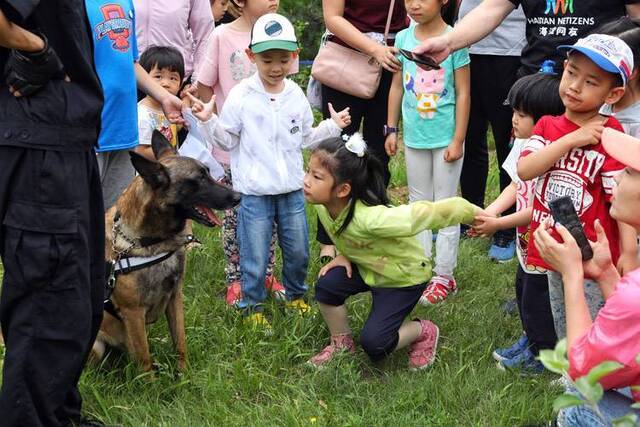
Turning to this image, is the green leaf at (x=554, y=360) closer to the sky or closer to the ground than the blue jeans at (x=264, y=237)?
closer to the sky

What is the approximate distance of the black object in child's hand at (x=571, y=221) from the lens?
3066mm

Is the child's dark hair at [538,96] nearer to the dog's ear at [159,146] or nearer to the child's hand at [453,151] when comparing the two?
the child's hand at [453,151]

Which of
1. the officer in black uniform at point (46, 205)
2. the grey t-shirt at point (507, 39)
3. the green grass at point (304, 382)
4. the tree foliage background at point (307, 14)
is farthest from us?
the tree foliage background at point (307, 14)

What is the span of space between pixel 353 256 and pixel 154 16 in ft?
7.83

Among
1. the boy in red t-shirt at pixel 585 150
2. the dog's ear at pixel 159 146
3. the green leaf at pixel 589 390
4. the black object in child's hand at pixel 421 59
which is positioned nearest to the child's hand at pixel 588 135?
the boy in red t-shirt at pixel 585 150

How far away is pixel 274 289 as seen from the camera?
5.24 m

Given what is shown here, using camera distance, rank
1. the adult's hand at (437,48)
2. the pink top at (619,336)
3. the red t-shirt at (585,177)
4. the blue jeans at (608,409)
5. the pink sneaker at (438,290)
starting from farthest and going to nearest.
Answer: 1. the pink sneaker at (438,290)
2. the adult's hand at (437,48)
3. the red t-shirt at (585,177)
4. the blue jeans at (608,409)
5. the pink top at (619,336)

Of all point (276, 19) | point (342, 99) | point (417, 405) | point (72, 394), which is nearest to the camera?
point (72, 394)

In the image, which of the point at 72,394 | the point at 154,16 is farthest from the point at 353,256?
the point at 154,16

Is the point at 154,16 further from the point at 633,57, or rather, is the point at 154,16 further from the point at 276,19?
the point at 633,57

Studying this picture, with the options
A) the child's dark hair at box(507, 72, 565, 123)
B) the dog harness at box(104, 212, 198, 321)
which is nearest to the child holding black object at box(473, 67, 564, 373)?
the child's dark hair at box(507, 72, 565, 123)

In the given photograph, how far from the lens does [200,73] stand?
532cm

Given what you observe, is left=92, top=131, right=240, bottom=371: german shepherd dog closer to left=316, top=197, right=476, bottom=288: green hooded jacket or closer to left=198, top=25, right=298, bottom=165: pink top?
left=316, top=197, right=476, bottom=288: green hooded jacket

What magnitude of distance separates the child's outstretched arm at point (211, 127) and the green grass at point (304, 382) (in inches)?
40.0
